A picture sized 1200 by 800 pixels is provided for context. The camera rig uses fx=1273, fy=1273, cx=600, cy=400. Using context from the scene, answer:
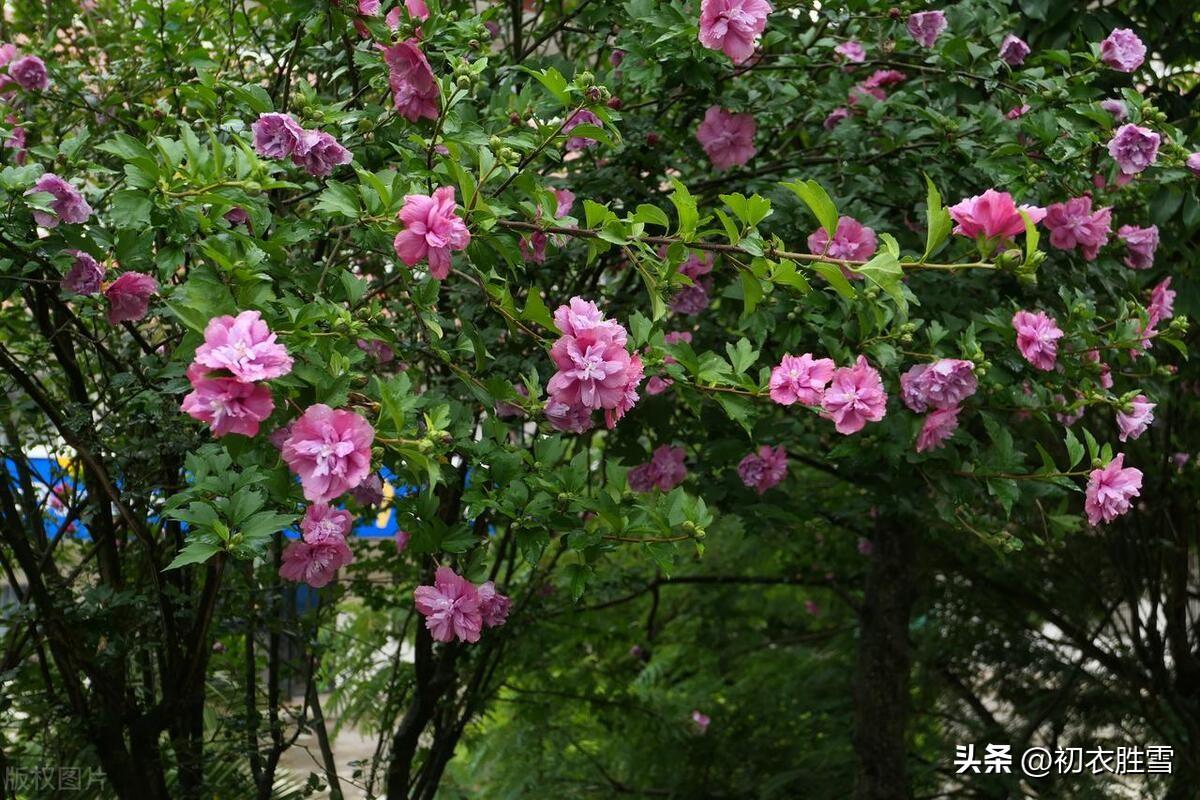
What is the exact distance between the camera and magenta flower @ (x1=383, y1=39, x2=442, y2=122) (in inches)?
72.8

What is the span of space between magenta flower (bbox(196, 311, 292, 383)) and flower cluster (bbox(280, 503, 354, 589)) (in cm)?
43

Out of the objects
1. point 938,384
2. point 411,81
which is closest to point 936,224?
point 938,384

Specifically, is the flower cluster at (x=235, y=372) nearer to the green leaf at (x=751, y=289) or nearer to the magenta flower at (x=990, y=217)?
the green leaf at (x=751, y=289)

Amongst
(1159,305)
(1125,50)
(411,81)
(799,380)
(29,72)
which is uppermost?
(1125,50)

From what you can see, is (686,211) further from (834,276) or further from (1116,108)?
(1116,108)

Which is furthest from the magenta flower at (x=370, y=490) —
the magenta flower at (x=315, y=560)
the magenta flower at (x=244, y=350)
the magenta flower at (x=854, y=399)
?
the magenta flower at (x=854, y=399)

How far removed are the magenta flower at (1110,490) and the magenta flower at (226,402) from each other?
135cm

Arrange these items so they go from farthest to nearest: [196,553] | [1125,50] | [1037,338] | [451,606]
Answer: [1125,50]
[1037,338]
[451,606]
[196,553]

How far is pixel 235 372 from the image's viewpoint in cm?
135

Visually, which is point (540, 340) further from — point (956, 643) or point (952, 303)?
point (956, 643)

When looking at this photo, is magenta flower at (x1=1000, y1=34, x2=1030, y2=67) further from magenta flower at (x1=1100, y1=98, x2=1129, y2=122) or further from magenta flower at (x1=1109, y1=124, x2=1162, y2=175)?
magenta flower at (x1=1109, y1=124, x2=1162, y2=175)

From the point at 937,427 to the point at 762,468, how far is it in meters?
0.51

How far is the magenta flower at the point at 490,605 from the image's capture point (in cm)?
194

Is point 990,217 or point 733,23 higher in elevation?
point 733,23
